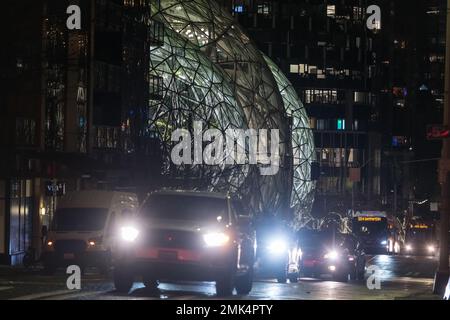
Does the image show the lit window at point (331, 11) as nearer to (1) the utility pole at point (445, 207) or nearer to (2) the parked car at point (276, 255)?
(2) the parked car at point (276, 255)

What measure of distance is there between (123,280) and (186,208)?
205 cm

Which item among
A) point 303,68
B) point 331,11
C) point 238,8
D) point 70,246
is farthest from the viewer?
point 331,11

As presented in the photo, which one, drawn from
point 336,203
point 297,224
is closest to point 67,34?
point 297,224

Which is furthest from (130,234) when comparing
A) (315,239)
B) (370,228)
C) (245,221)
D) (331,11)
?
(331,11)

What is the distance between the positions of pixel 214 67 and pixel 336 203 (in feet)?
212

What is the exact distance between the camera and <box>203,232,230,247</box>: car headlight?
80.1 ft

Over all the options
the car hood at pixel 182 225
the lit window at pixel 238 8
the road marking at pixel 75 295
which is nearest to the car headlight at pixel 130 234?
the car hood at pixel 182 225

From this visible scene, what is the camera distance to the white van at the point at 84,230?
128 feet

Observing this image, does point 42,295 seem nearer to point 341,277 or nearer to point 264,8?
point 341,277

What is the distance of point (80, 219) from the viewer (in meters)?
40.1

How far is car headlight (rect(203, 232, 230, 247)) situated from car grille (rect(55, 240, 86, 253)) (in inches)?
600

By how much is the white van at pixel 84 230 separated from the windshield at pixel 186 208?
13390 millimetres

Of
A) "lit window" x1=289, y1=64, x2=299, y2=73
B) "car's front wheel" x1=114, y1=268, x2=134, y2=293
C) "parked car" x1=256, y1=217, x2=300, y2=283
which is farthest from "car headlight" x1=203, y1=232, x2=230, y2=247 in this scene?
"lit window" x1=289, y1=64, x2=299, y2=73
